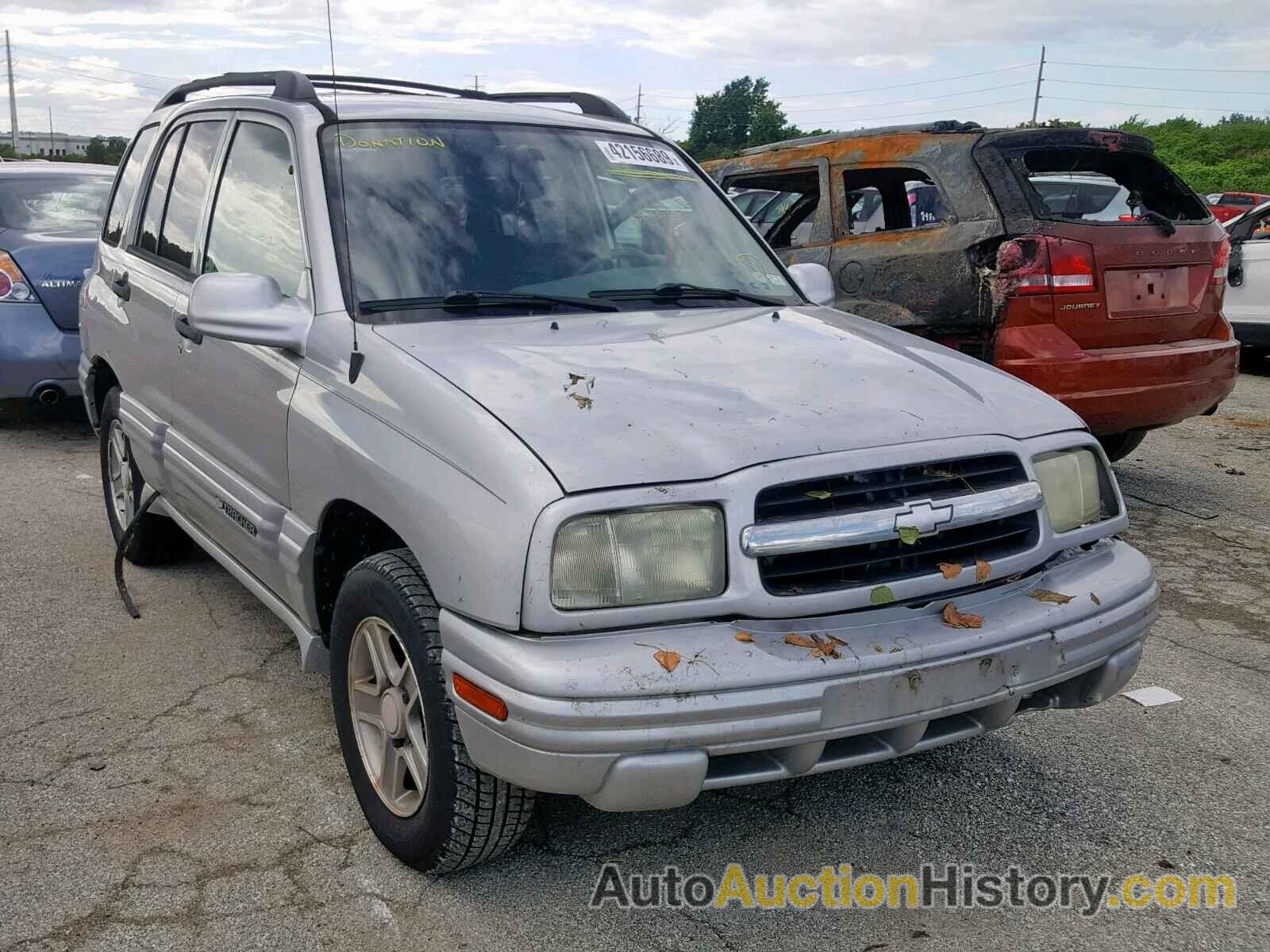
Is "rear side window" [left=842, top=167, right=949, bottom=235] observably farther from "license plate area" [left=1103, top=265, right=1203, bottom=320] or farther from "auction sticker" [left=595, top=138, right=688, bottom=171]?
"auction sticker" [left=595, top=138, right=688, bottom=171]

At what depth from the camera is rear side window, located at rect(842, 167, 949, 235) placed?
626cm

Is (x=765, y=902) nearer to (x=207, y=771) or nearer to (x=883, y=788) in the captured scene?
(x=883, y=788)

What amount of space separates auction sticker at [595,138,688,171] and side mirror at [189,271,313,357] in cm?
126

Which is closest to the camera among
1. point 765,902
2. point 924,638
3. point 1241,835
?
point 924,638

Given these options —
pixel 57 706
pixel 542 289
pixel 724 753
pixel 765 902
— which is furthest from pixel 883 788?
pixel 57 706

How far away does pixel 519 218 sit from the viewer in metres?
3.53

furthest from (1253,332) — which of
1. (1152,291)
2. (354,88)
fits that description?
(354,88)

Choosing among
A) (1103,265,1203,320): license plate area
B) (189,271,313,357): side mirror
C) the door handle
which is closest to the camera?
(189,271,313,357): side mirror

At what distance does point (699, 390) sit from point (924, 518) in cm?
60

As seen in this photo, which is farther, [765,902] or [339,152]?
[339,152]

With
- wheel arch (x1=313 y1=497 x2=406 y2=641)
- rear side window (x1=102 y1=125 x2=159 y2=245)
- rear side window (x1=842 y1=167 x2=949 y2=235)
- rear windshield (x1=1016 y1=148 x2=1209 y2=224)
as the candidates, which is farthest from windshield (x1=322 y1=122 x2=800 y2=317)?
rear windshield (x1=1016 y1=148 x2=1209 y2=224)

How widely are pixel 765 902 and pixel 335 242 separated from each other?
79.9 inches

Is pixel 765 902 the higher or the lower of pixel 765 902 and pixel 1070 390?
the lower

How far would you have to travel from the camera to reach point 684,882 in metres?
2.87
